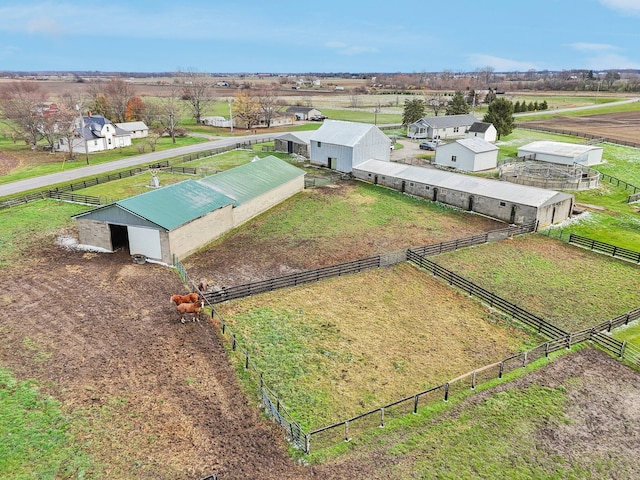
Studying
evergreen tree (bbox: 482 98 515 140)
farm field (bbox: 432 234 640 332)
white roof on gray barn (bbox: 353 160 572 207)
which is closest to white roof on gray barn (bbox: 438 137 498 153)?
white roof on gray barn (bbox: 353 160 572 207)

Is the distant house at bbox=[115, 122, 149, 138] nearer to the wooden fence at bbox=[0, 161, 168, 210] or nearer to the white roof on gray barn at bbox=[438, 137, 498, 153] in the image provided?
the wooden fence at bbox=[0, 161, 168, 210]

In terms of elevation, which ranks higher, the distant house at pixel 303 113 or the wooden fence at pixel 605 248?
the distant house at pixel 303 113

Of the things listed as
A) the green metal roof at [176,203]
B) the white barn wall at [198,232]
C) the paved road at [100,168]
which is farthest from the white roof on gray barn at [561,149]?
the white barn wall at [198,232]

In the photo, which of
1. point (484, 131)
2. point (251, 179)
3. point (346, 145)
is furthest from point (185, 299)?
point (484, 131)

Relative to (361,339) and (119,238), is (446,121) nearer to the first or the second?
(119,238)

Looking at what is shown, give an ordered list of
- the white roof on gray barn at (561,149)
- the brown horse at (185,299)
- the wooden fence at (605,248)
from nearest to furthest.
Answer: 1. the brown horse at (185,299)
2. the wooden fence at (605,248)
3. the white roof on gray barn at (561,149)

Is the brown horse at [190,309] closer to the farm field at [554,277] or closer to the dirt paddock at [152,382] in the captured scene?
the dirt paddock at [152,382]

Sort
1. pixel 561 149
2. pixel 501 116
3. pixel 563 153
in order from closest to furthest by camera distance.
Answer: pixel 563 153
pixel 561 149
pixel 501 116
